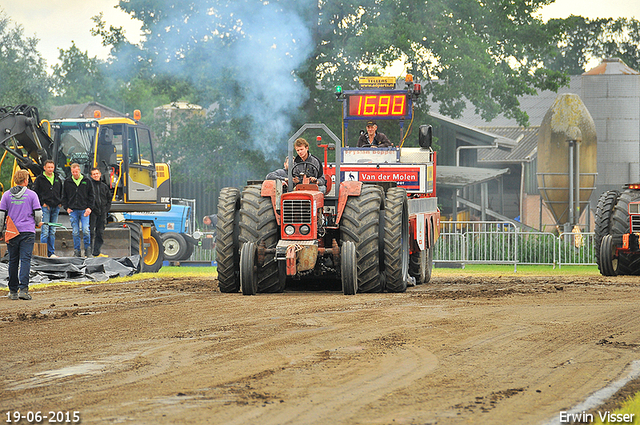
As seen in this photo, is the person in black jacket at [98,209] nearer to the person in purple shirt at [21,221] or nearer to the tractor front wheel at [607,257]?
the person in purple shirt at [21,221]

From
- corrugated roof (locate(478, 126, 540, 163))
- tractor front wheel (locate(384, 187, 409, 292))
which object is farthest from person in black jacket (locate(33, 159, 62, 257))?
corrugated roof (locate(478, 126, 540, 163))

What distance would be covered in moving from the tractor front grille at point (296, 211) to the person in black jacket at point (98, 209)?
697cm

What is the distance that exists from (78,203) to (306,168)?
654 cm

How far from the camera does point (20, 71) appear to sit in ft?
148

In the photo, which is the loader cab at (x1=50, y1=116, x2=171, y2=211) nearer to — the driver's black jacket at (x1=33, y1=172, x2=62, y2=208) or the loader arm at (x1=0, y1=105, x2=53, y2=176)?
the loader arm at (x1=0, y1=105, x2=53, y2=176)

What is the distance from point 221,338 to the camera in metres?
8.85

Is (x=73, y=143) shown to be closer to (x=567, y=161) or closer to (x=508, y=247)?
(x=508, y=247)

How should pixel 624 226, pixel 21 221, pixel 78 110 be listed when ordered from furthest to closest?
pixel 78 110 < pixel 624 226 < pixel 21 221

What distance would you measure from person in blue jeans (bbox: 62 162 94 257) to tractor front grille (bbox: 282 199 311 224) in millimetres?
6914

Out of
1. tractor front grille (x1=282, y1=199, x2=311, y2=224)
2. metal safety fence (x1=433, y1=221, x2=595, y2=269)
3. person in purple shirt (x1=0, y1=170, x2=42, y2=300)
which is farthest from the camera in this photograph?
metal safety fence (x1=433, y1=221, x2=595, y2=269)

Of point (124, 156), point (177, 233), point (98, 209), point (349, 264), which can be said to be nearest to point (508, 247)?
point (124, 156)

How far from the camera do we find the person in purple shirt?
12969 millimetres

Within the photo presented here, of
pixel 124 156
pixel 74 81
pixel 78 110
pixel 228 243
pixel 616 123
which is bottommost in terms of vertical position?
pixel 228 243

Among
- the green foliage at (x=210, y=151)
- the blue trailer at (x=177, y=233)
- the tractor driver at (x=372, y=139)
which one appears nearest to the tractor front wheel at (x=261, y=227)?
the tractor driver at (x=372, y=139)
